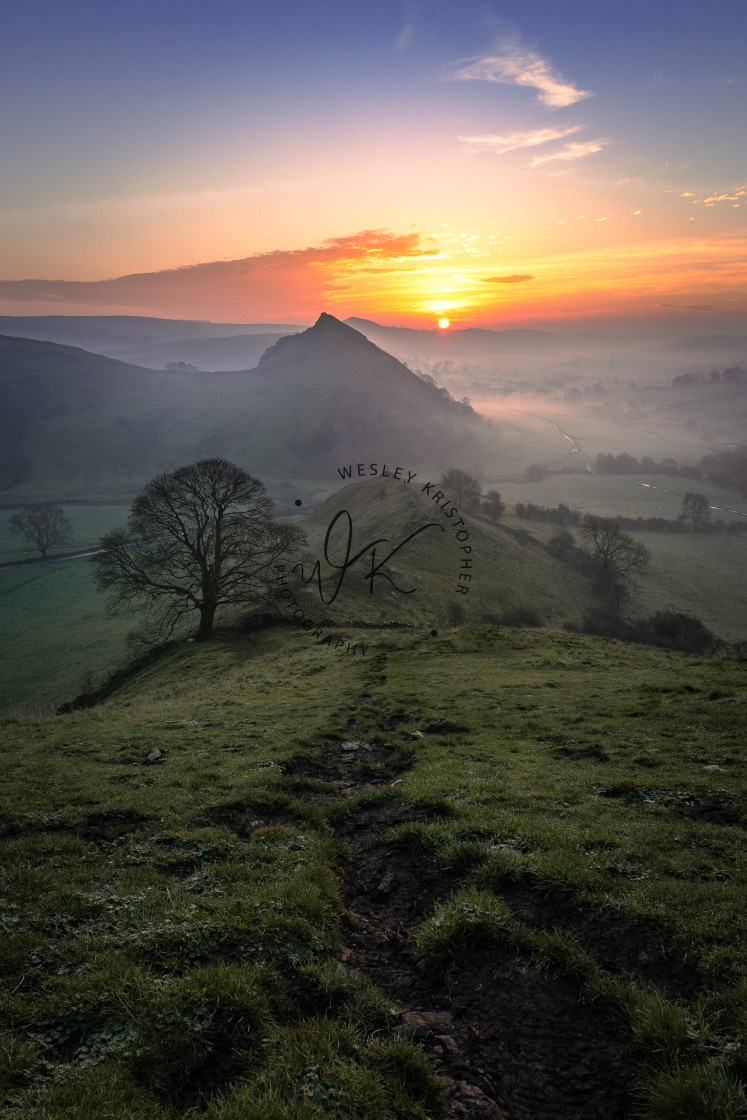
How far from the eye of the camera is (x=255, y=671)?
30.1 meters

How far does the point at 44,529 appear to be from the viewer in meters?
111

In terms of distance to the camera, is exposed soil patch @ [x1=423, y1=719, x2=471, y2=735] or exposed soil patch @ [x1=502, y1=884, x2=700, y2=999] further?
exposed soil patch @ [x1=423, y1=719, x2=471, y2=735]

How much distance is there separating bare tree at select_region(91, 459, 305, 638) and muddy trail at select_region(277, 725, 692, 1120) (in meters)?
31.0

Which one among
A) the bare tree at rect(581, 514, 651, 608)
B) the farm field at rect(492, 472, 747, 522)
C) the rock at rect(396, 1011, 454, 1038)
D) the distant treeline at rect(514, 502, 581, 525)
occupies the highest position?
the farm field at rect(492, 472, 747, 522)

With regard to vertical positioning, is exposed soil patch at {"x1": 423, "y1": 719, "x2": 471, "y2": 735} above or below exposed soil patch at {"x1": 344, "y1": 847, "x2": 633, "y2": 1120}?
below

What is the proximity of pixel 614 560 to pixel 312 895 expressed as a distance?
8868cm

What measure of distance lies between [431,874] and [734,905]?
15.3ft

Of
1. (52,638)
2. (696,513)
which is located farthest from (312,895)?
(696,513)

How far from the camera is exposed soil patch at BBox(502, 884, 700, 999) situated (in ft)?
21.1

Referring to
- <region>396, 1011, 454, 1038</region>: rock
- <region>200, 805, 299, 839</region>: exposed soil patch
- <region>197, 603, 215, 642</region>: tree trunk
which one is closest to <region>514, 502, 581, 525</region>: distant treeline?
<region>197, 603, 215, 642</region>: tree trunk

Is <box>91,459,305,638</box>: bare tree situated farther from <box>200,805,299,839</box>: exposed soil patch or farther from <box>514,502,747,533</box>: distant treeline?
<box>514,502,747,533</box>: distant treeline

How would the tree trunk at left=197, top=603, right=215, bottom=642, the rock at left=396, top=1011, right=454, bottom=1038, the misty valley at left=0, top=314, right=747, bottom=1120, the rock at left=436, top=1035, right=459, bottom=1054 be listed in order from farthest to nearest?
the tree trunk at left=197, top=603, right=215, bottom=642 < the rock at left=396, top=1011, right=454, bottom=1038 < the rock at left=436, top=1035, right=459, bottom=1054 < the misty valley at left=0, top=314, right=747, bottom=1120

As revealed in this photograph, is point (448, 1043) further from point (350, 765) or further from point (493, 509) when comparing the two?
point (493, 509)

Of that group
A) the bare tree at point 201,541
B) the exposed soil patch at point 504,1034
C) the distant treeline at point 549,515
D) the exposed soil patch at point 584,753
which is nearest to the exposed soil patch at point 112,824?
the exposed soil patch at point 504,1034
